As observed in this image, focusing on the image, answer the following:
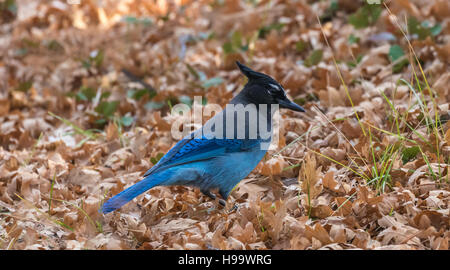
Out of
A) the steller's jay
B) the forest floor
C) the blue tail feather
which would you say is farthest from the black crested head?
the blue tail feather

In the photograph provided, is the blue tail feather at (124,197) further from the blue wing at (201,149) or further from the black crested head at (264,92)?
the black crested head at (264,92)

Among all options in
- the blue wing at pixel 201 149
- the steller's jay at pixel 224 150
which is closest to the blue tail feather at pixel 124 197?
the steller's jay at pixel 224 150

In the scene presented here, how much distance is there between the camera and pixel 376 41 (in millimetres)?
6281

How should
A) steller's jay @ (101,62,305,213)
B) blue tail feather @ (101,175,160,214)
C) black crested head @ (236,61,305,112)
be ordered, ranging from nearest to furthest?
blue tail feather @ (101,175,160,214) → steller's jay @ (101,62,305,213) → black crested head @ (236,61,305,112)

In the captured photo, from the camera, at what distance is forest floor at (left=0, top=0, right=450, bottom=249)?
3.45 metres

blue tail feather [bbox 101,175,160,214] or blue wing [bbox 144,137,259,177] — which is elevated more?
blue wing [bbox 144,137,259,177]

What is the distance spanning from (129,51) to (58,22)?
2.14 metres

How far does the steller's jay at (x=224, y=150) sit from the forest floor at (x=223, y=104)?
0.24 m

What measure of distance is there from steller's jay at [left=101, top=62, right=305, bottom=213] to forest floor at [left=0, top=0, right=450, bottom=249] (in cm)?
24

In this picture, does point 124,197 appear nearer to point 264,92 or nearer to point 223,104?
point 264,92

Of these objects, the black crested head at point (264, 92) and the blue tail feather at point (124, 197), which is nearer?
the blue tail feather at point (124, 197)

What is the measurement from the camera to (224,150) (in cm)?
402

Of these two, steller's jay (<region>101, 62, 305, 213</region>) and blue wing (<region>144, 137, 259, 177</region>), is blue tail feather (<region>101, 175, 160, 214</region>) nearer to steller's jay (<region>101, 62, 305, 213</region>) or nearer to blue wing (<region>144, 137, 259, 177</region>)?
steller's jay (<region>101, 62, 305, 213</region>)

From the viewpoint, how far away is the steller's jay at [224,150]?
389 centimetres
